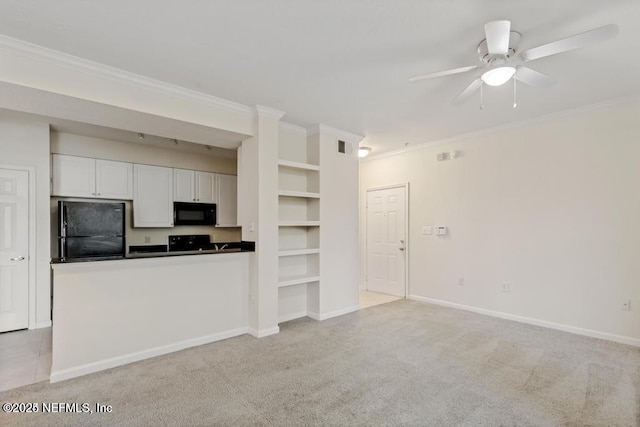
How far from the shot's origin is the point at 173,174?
16.7 feet

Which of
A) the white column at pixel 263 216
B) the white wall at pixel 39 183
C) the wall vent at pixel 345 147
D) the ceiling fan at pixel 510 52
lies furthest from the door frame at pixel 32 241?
the ceiling fan at pixel 510 52

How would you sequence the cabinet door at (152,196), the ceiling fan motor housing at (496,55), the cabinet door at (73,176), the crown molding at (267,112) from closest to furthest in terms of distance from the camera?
the ceiling fan motor housing at (496,55) < the crown molding at (267,112) < the cabinet door at (73,176) < the cabinet door at (152,196)

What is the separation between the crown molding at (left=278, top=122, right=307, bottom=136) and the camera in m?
4.22

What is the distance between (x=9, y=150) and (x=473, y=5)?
4.98 m

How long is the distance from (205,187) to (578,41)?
502 centimetres

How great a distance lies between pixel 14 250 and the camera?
149 inches

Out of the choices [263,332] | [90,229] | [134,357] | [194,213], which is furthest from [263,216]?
[90,229]

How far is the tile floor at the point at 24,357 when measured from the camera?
8.60ft

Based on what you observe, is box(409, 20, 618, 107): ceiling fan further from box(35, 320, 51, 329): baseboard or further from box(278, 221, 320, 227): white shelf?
box(35, 320, 51, 329): baseboard

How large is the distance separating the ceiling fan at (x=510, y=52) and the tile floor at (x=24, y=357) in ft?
13.0

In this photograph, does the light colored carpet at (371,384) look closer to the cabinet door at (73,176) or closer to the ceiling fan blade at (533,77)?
the ceiling fan blade at (533,77)

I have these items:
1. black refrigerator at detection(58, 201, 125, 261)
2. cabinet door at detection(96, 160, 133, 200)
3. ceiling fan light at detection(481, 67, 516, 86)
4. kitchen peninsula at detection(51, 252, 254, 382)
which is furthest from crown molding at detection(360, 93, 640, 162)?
black refrigerator at detection(58, 201, 125, 261)

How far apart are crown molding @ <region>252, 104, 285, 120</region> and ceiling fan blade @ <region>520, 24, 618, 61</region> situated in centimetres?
246

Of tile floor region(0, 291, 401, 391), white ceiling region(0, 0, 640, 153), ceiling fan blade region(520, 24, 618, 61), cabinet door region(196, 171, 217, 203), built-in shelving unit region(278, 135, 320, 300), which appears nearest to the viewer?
ceiling fan blade region(520, 24, 618, 61)
